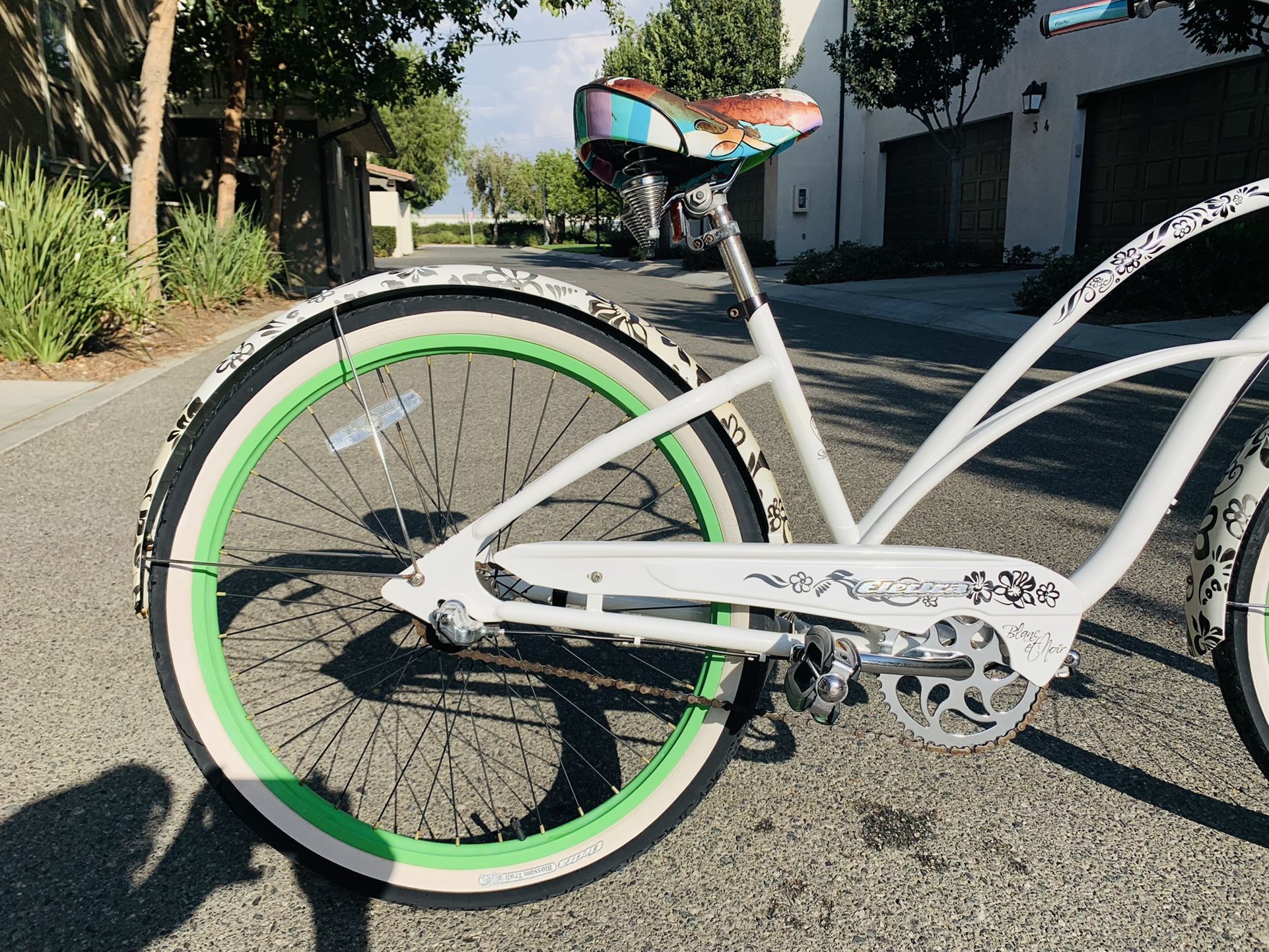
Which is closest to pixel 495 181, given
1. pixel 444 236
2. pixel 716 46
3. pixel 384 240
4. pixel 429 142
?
pixel 444 236

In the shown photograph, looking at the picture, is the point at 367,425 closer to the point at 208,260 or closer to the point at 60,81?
the point at 208,260

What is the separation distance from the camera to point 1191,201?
14359 millimetres

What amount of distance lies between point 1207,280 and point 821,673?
407 inches

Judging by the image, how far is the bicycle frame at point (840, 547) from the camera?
5.41ft

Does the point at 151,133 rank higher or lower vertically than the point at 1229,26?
lower

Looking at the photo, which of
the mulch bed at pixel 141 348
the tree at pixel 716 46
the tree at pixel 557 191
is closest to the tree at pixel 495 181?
the tree at pixel 557 191

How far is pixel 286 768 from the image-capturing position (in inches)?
67.3

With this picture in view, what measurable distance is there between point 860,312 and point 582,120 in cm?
1243

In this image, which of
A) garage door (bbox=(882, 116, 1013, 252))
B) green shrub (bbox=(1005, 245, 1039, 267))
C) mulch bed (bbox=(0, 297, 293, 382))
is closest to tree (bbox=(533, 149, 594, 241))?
garage door (bbox=(882, 116, 1013, 252))

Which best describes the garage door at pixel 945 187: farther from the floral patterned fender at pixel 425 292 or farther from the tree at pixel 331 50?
the floral patterned fender at pixel 425 292

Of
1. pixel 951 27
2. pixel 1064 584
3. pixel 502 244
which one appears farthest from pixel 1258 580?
pixel 502 244

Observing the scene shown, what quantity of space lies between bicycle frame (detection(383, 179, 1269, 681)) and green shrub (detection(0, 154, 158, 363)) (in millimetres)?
7417

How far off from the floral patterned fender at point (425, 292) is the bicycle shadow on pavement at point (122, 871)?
2.02 ft

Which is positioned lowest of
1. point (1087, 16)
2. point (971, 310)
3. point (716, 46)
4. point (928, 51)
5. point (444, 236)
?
point (971, 310)
